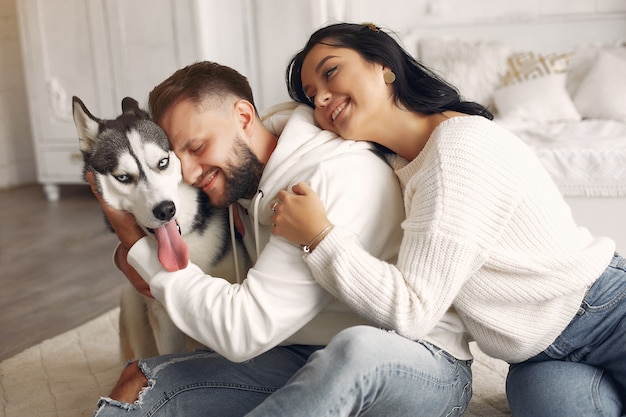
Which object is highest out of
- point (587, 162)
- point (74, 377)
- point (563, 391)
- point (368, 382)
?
point (368, 382)

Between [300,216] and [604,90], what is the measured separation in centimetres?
262

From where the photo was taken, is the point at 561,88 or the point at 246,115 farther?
the point at 561,88

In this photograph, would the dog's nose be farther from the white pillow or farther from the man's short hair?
the white pillow

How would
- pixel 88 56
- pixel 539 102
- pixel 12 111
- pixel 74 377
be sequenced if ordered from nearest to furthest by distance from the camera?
1. pixel 74 377
2. pixel 539 102
3. pixel 88 56
4. pixel 12 111

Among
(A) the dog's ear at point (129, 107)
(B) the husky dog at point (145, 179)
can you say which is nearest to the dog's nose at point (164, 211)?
(B) the husky dog at point (145, 179)

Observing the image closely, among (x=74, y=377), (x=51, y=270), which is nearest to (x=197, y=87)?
(x=74, y=377)

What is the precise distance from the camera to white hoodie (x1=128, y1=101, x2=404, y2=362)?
1.09 metres

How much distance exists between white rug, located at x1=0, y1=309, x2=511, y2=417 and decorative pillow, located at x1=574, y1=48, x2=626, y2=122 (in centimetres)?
178

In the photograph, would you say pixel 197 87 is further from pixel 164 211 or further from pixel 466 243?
Result: pixel 466 243

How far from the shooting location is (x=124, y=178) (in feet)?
3.94

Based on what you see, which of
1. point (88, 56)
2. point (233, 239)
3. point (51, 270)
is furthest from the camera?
point (88, 56)

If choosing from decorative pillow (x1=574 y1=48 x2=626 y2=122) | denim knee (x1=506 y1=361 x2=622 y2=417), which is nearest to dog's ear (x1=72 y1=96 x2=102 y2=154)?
denim knee (x1=506 y1=361 x2=622 y2=417)

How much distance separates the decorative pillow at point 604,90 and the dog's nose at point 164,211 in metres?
2.63

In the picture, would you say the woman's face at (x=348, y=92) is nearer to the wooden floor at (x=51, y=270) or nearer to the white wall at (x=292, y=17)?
the wooden floor at (x=51, y=270)
